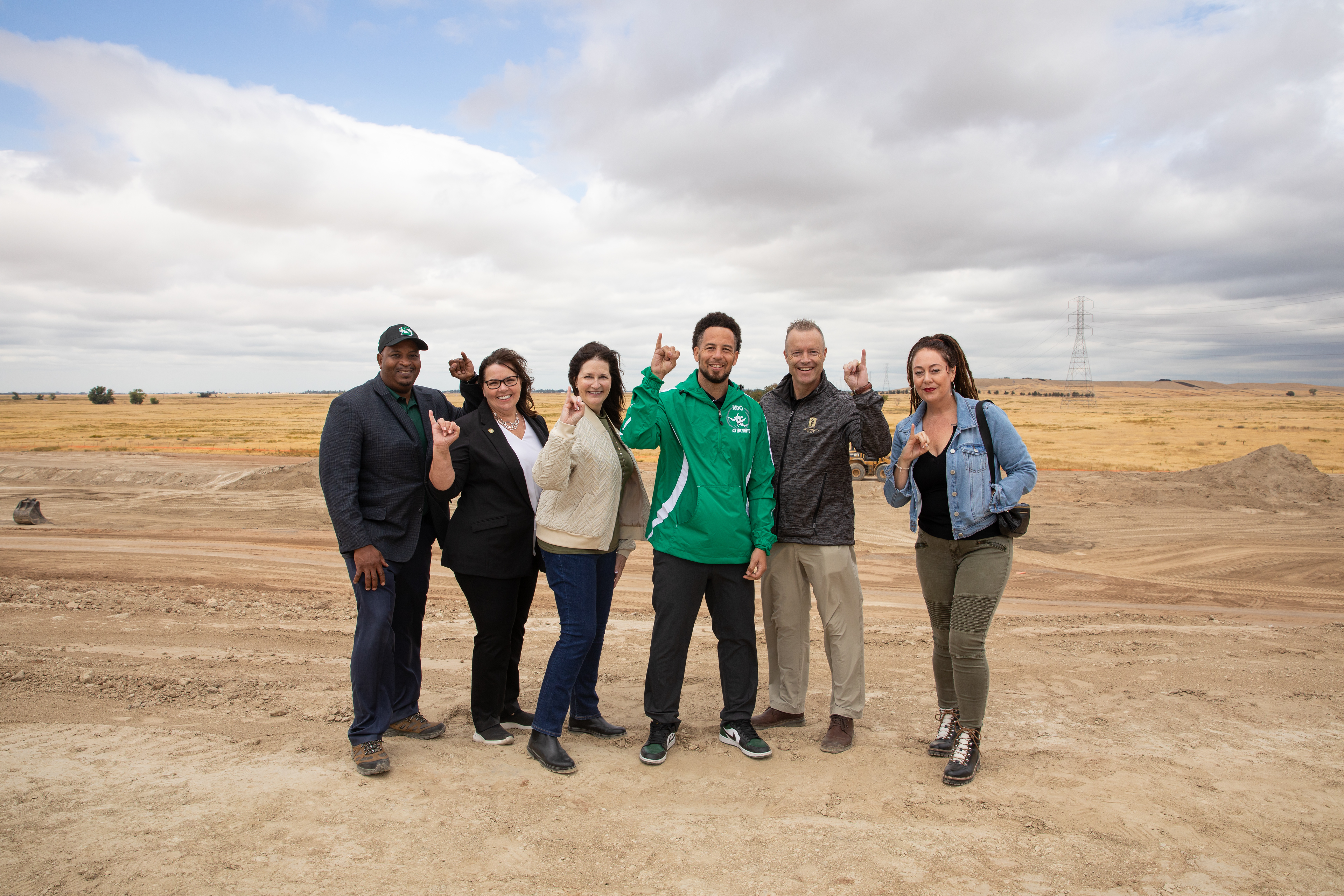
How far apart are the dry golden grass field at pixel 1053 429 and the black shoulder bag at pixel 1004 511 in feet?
48.3

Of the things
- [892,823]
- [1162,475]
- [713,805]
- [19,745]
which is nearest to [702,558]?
[713,805]

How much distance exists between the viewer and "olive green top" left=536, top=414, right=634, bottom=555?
3758 millimetres

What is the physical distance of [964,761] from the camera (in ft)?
12.1

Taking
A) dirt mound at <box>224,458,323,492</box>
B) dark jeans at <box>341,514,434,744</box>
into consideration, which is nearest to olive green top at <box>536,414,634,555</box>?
dark jeans at <box>341,514,434,744</box>

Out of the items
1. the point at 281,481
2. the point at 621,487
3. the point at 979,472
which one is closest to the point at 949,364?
the point at 979,472

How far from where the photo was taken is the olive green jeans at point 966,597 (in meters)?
3.63

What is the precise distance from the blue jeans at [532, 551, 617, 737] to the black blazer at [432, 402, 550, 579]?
21cm

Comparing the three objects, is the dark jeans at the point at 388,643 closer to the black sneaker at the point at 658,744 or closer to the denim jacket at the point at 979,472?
the black sneaker at the point at 658,744

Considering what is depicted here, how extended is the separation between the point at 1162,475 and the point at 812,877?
18049 millimetres

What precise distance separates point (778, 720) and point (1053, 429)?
47600 mm

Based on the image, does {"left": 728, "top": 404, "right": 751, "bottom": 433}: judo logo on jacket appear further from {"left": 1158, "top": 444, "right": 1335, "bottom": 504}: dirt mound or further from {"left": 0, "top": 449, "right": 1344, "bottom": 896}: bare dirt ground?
{"left": 1158, "top": 444, "right": 1335, "bottom": 504}: dirt mound

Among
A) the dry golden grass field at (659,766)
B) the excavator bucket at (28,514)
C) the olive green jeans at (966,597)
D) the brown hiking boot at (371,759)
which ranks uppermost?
the olive green jeans at (966,597)

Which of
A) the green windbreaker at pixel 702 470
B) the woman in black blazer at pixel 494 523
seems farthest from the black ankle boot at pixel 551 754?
the green windbreaker at pixel 702 470

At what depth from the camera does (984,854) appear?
10.00 feet
